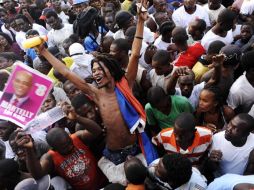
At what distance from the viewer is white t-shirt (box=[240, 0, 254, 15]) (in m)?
5.25

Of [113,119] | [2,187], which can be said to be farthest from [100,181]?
[2,187]

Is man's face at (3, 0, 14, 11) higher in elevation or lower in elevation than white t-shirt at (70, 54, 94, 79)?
lower

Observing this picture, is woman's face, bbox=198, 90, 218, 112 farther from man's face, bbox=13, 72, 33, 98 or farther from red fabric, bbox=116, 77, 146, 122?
man's face, bbox=13, 72, 33, 98

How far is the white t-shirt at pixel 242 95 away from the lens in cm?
346

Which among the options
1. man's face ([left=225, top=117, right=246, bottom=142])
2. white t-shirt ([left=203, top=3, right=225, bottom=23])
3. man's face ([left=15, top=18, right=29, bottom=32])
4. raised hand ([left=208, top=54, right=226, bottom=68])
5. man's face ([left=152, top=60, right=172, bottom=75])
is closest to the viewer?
man's face ([left=225, top=117, right=246, bottom=142])

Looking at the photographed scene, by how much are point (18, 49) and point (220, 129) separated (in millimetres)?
5168

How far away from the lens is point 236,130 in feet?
9.80

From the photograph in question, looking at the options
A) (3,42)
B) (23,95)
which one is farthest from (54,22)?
(23,95)

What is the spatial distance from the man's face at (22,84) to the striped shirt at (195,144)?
1288 millimetres

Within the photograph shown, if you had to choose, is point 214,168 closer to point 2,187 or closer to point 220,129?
point 220,129

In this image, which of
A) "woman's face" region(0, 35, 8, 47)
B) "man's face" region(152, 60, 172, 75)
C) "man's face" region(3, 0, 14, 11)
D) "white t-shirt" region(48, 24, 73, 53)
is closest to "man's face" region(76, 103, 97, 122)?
"man's face" region(152, 60, 172, 75)

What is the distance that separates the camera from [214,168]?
3.09 m

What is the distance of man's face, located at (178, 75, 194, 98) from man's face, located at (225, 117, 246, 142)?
27.3 inches

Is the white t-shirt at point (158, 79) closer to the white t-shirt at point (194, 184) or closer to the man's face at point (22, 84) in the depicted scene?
the white t-shirt at point (194, 184)
